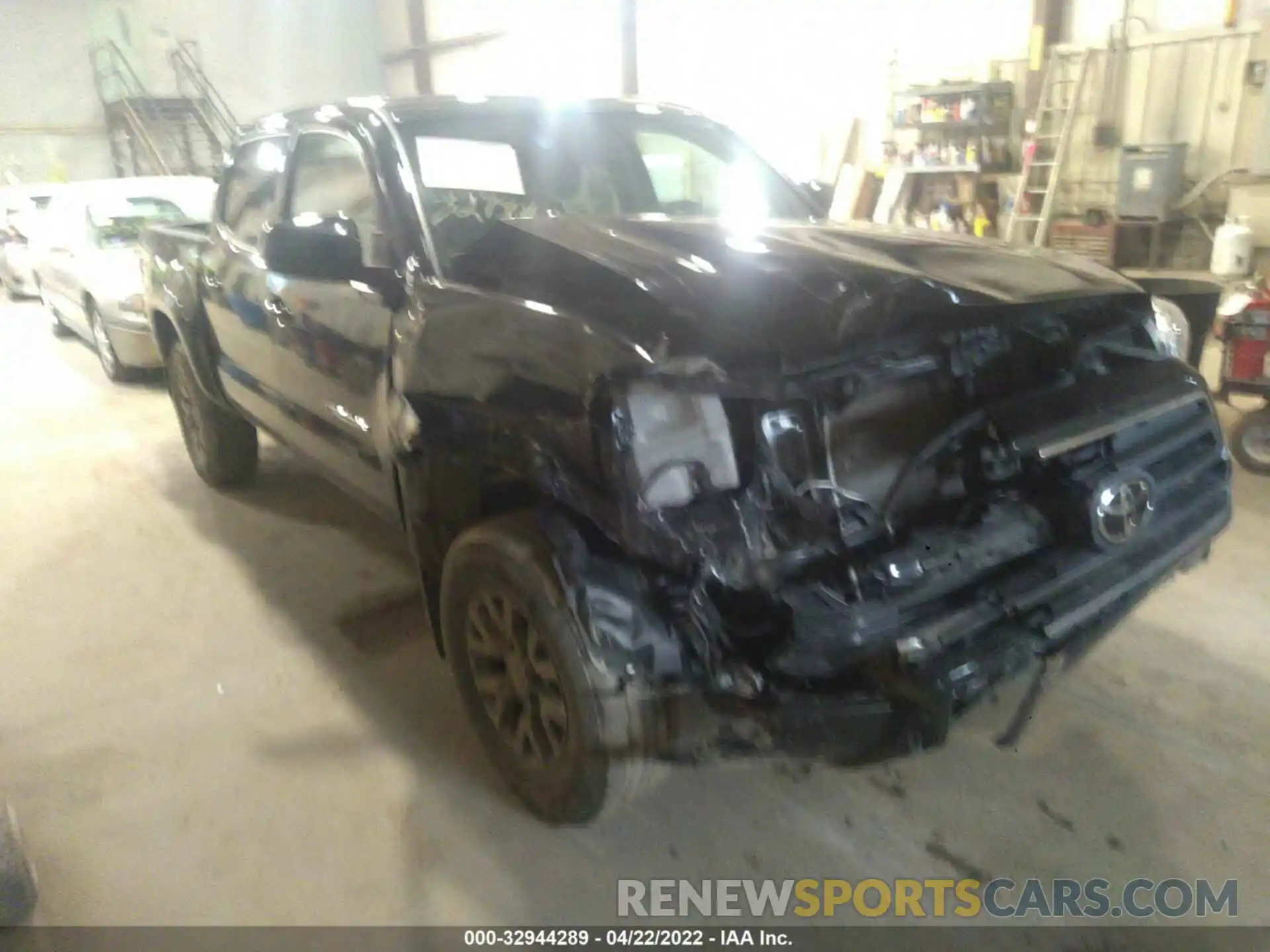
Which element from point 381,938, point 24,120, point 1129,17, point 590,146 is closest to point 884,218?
point 1129,17

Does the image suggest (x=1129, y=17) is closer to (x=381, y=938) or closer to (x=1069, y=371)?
(x=1069, y=371)

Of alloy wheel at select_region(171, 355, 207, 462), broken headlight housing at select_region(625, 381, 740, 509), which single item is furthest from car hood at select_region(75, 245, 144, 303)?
broken headlight housing at select_region(625, 381, 740, 509)

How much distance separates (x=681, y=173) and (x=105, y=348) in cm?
546

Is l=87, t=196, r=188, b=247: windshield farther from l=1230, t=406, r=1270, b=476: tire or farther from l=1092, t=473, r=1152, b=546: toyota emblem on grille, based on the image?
l=1230, t=406, r=1270, b=476: tire

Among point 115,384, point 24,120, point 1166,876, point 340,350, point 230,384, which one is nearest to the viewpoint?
point 1166,876

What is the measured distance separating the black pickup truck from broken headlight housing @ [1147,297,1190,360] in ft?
0.06

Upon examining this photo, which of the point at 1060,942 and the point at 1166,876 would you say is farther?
the point at 1166,876

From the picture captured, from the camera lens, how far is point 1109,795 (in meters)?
2.18

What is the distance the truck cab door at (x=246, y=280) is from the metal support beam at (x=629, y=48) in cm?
744

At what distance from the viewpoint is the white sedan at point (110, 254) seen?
635cm

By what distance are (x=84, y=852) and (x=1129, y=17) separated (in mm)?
8531

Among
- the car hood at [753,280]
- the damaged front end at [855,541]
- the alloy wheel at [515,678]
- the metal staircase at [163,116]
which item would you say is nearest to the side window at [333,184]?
the car hood at [753,280]

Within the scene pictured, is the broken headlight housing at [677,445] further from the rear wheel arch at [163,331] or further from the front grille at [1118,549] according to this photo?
the rear wheel arch at [163,331]

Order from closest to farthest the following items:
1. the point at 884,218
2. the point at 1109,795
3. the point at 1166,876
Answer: the point at 1166,876 < the point at 1109,795 < the point at 884,218
